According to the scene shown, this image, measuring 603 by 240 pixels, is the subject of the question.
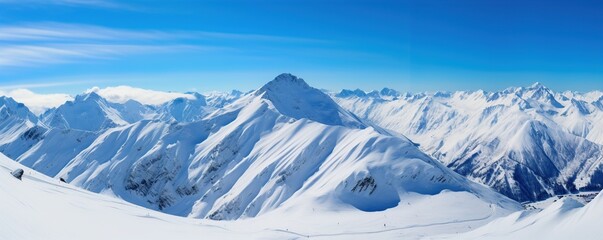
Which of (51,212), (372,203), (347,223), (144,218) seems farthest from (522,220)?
(372,203)

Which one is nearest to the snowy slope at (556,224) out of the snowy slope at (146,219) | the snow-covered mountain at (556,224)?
the snow-covered mountain at (556,224)

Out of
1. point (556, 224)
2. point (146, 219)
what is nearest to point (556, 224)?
point (556, 224)

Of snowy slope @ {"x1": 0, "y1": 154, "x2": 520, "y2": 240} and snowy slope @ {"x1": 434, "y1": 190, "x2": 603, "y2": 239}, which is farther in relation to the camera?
snowy slope @ {"x1": 434, "y1": 190, "x2": 603, "y2": 239}

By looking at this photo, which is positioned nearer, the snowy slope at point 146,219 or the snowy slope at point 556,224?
the snowy slope at point 146,219

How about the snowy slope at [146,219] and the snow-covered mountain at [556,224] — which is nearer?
the snowy slope at [146,219]

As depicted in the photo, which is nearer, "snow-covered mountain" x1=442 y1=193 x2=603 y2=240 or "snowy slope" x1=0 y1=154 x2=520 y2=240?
"snowy slope" x1=0 y1=154 x2=520 y2=240

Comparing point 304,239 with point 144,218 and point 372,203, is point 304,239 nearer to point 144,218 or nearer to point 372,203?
point 144,218

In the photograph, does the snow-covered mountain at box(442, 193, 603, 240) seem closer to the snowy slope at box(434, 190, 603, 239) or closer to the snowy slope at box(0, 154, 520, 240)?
the snowy slope at box(434, 190, 603, 239)

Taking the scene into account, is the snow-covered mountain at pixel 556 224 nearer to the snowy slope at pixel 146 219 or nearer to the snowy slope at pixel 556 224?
the snowy slope at pixel 556 224

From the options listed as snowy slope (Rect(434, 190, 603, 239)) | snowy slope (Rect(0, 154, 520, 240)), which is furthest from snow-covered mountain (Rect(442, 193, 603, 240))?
snowy slope (Rect(0, 154, 520, 240))

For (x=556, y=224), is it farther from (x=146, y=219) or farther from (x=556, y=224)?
(x=146, y=219)

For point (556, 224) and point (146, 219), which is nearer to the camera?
point (556, 224)
